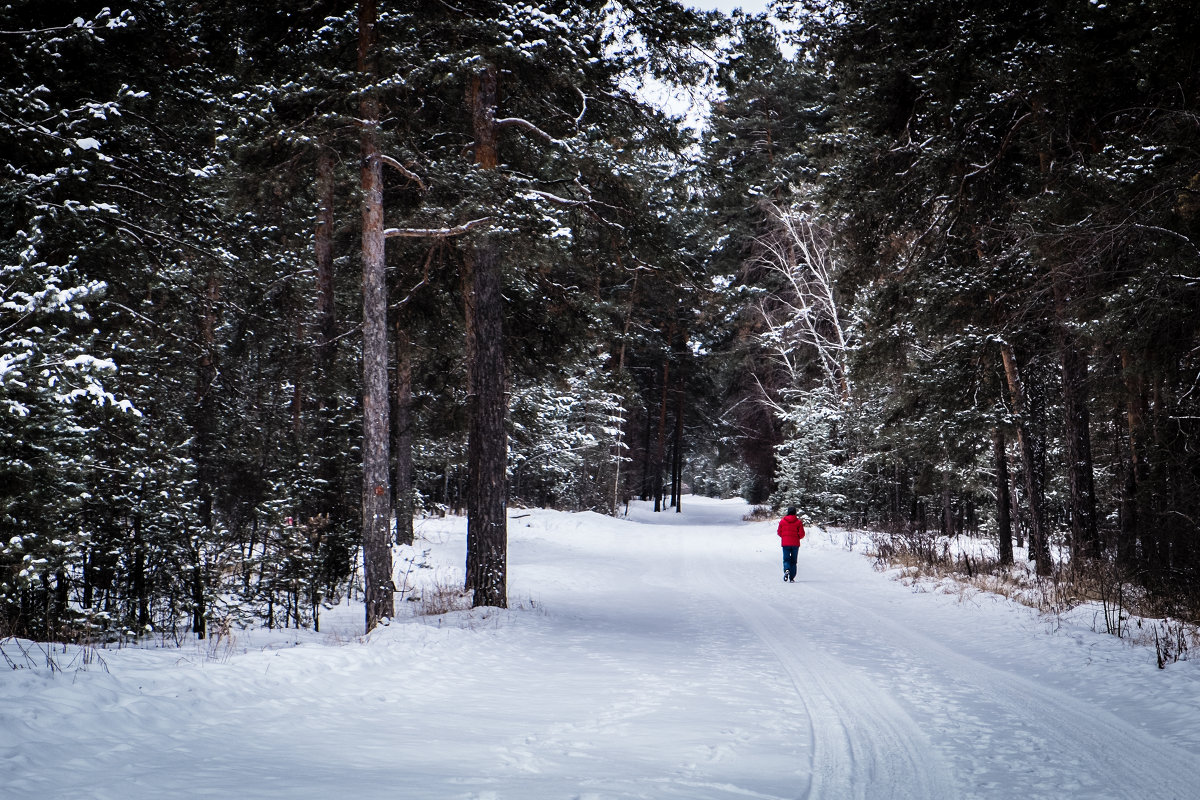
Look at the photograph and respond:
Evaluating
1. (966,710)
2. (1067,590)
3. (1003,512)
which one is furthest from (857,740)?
(1003,512)

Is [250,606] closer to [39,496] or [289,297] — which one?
[39,496]

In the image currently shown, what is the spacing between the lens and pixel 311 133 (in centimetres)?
966

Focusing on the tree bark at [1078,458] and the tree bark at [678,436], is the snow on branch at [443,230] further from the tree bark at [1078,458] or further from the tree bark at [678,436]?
the tree bark at [678,436]

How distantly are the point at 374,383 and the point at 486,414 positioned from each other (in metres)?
2.18

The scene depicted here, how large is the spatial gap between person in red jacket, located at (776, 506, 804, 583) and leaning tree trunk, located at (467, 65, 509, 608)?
775 centimetres

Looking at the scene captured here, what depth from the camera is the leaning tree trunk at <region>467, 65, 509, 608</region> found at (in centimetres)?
1155

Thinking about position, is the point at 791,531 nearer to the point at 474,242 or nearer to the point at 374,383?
the point at 474,242

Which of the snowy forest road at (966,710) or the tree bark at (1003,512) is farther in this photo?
the tree bark at (1003,512)

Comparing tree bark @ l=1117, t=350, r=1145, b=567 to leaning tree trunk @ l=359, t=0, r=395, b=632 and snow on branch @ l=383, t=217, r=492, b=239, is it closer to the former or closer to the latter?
snow on branch @ l=383, t=217, r=492, b=239

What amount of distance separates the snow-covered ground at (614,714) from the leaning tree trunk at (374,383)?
83cm

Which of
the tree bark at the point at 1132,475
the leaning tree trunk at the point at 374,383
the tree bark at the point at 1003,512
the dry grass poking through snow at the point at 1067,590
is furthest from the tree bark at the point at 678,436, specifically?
the leaning tree trunk at the point at 374,383

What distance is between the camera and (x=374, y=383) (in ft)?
32.7

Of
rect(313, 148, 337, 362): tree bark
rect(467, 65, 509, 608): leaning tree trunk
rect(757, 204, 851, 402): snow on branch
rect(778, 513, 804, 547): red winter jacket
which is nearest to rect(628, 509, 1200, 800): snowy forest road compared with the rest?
rect(467, 65, 509, 608): leaning tree trunk

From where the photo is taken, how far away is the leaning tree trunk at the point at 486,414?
11.6 m
